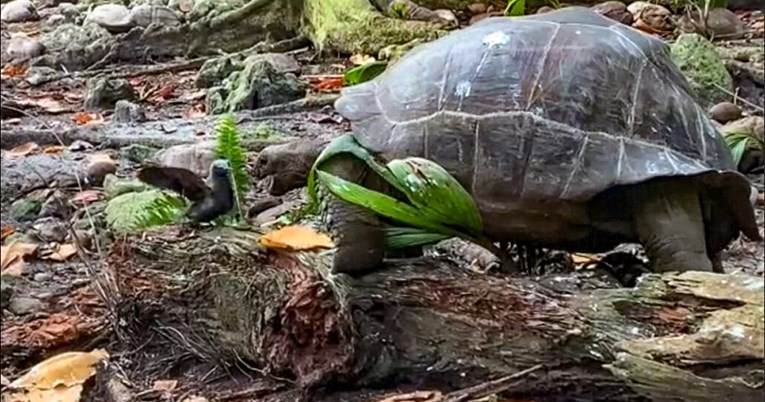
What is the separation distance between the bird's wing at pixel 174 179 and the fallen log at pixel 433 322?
7cm

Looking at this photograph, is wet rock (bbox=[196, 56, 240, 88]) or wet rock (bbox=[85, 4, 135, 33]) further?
wet rock (bbox=[196, 56, 240, 88])

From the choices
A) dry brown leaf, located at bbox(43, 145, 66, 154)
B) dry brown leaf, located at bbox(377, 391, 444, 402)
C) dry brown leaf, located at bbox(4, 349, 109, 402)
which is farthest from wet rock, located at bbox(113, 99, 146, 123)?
dry brown leaf, located at bbox(377, 391, 444, 402)

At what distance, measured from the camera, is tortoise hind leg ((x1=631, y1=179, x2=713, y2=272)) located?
4.14 ft

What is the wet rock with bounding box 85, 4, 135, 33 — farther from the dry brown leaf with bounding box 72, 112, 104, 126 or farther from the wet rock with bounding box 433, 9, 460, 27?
the wet rock with bounding box 433, 9, 460, 27

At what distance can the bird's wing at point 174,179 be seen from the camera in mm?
1356

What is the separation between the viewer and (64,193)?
126cm

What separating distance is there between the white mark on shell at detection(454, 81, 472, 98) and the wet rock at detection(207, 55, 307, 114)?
1.40 feet

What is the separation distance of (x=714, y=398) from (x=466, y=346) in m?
0.29

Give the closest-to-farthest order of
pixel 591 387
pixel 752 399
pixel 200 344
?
pixel 752 399 → pixel 591 387 → pixel 200 344

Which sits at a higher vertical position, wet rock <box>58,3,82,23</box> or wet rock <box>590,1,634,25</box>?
wet rock <box>58,3,82,23</box>

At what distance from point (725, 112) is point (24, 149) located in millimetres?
842

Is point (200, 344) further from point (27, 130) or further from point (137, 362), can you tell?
point (27, 130)

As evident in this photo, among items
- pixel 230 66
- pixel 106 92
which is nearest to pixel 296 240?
pixel 106 92

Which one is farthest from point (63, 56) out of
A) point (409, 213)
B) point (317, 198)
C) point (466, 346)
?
point (466, 346)
